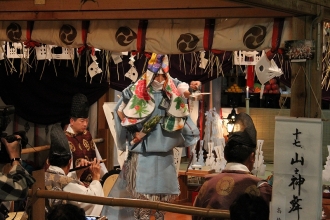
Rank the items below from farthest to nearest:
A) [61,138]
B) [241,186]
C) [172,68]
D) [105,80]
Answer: [105,80]
[172,68]
[61,138]
[241,186]

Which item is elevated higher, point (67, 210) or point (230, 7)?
point (230, 7)

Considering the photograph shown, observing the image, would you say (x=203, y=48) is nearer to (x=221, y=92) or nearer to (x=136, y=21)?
(x=136, y=21)

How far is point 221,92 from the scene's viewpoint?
1077cm

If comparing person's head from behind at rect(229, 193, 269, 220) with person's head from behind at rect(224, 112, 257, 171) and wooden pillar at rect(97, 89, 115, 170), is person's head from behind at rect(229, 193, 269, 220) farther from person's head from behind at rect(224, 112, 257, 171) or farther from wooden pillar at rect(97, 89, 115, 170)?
wooden pillar at rect(97, 89, 115, 170)

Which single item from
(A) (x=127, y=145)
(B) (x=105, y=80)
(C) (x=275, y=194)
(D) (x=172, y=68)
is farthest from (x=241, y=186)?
(B) (x=105, y=80)

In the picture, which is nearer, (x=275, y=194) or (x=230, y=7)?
(x=275, y=194)

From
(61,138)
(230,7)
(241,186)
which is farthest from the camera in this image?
(61,138)

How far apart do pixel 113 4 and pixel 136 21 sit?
245 millimetres

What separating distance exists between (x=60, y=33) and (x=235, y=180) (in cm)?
196

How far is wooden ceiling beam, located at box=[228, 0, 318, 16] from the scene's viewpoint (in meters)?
3.54

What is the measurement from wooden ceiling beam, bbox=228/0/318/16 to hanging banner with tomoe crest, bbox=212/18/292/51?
0.32m

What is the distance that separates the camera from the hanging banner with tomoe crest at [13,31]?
5.30 metres

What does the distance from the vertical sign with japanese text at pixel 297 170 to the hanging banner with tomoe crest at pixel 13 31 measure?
2494mm

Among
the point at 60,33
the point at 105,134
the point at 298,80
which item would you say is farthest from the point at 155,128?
the point at 105,134
